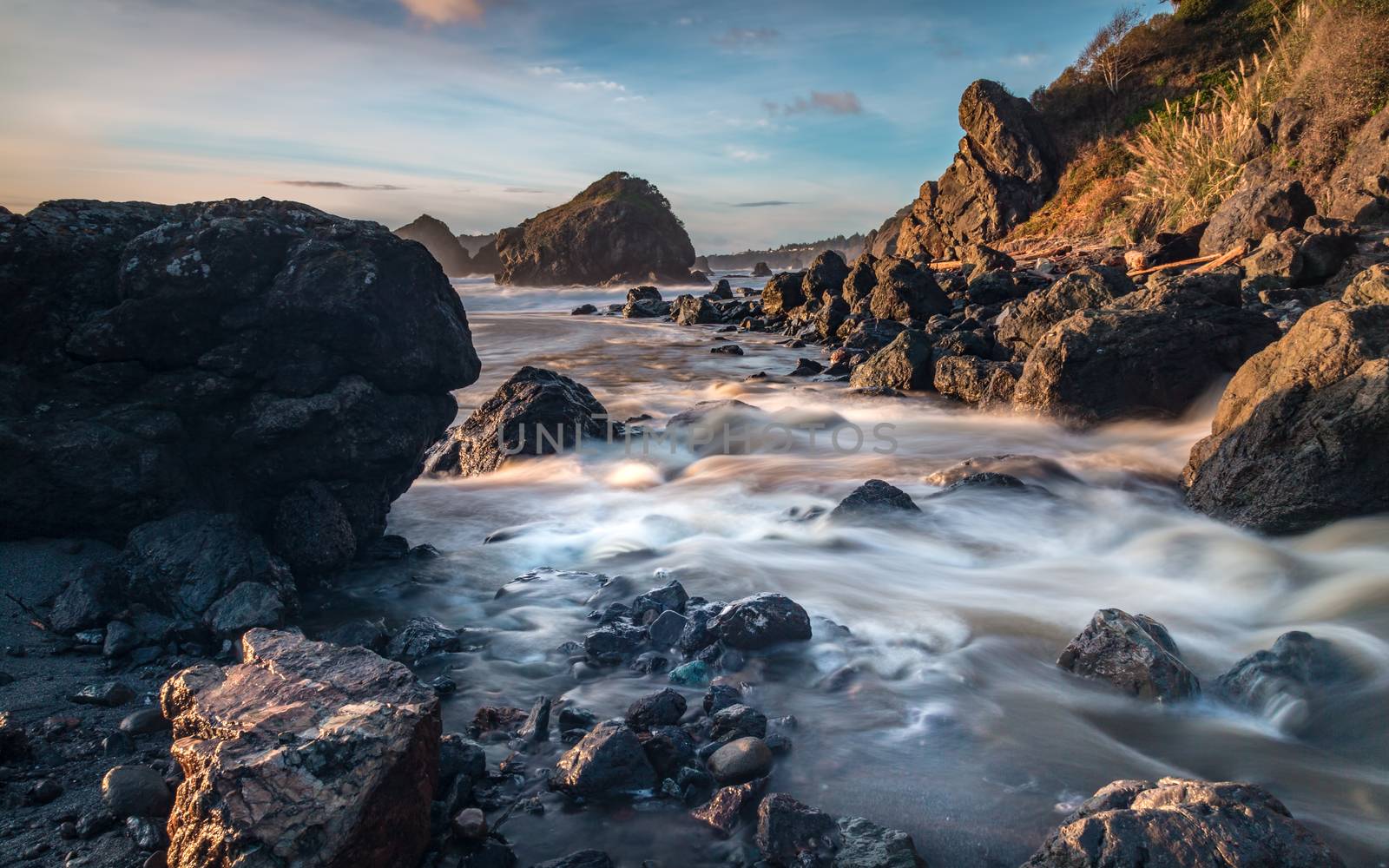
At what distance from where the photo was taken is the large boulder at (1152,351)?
9.64 meters

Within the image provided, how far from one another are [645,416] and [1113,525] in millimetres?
7382

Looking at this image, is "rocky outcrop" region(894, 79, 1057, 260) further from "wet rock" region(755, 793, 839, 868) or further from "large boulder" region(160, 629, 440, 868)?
"large boulder" region(160, 629, 440, 868)

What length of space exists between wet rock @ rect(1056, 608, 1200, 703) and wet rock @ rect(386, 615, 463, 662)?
3650 millimetres

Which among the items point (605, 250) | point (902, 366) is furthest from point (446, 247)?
point (902, 366)

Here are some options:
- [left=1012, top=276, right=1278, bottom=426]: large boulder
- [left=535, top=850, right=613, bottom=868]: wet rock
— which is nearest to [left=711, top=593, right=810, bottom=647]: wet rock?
[left=535, top=850, right=613, bottom=868]: wet rock

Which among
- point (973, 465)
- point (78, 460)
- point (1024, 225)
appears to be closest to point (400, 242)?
point (78, 460)

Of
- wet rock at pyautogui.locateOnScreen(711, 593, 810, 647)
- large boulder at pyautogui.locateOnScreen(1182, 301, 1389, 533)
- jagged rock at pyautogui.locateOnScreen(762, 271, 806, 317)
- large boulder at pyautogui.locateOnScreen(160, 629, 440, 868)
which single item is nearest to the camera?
large boulder at pyautogui.locateOnScreen(160, 629, 440, 868)

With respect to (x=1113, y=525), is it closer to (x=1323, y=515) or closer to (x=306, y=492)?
(x=1323, y=515)

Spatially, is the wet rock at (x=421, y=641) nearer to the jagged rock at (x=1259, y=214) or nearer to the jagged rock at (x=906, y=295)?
the jagged rock at (x=906, y=295)

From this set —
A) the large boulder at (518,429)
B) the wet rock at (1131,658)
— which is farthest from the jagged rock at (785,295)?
the wet rock at (1131,658)

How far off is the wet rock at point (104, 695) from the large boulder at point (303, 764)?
0.85m

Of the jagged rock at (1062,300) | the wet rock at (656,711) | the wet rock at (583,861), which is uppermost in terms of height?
the jagged rock at (1062,300)

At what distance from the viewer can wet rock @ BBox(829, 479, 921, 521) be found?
297 inches

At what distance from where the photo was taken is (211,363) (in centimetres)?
563
